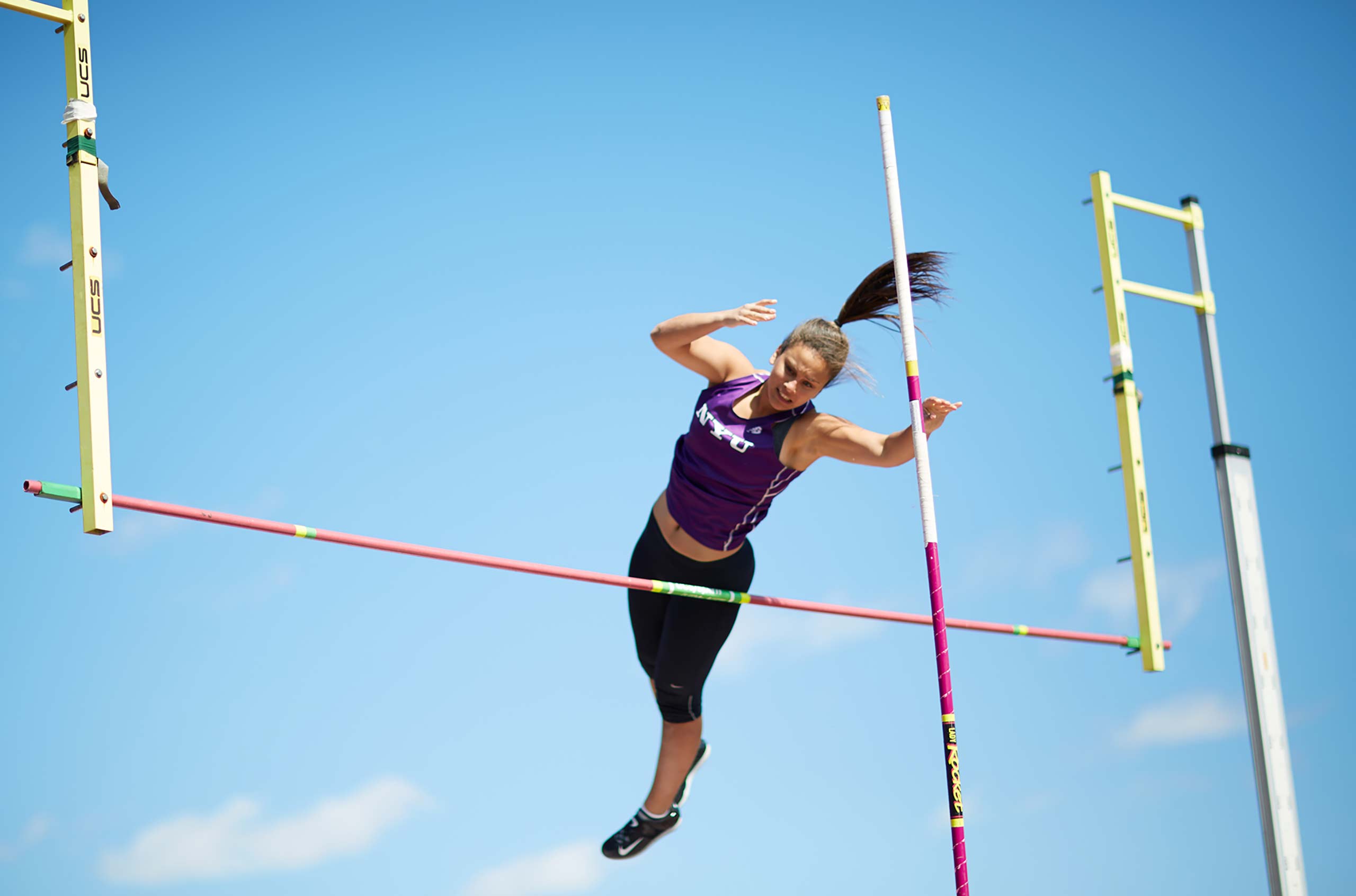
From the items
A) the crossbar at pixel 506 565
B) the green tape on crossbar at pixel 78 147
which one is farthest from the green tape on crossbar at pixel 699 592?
the green tape on crossbar at pixel 78 147

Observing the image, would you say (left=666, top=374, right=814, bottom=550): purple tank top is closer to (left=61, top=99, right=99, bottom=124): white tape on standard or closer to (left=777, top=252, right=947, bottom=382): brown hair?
(left=777, top=252, right=947, bottom=382): brown hair

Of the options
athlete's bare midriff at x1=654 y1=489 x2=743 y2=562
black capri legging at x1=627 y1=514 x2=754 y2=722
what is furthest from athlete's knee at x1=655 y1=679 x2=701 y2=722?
athlete's bare midriff at x1=654 y1=489 x2=743 y2=562

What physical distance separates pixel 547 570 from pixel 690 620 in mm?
648

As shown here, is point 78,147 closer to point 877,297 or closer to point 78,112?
point 78,112

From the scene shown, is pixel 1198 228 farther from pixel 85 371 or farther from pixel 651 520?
pixel 85 371

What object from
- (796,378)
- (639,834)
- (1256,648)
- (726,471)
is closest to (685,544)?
(726,471)

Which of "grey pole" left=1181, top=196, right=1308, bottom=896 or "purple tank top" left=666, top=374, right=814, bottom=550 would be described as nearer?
"purple tank top" left=666, top=374, right=814, bottom=550

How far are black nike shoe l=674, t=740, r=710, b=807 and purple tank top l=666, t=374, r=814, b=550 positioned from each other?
0.99m

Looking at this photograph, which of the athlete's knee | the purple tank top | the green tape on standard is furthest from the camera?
the athlete's knee

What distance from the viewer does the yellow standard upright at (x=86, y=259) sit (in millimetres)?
4270

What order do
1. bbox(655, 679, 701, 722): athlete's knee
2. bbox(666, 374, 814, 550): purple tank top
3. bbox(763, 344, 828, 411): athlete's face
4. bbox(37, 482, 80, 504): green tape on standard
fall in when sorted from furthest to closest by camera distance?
1. bbox(655, 679, 701, 722): athlete's knee
2. bbox(666, 374, 814, 550): purple tank top
3. bbox(763, 344, 828, 411): athlete's face
4. bbox(37, 482, 80, 504): green tape on standard

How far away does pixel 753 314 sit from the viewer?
4.82 metres

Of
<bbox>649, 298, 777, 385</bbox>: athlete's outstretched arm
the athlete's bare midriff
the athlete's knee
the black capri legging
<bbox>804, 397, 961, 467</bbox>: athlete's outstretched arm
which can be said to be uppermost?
<bbox>649, 298, 777, 385</bbox>: athlete's outstretched arm

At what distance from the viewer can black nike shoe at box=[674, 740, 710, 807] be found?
5.80m
